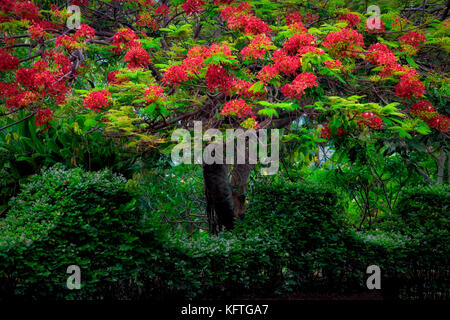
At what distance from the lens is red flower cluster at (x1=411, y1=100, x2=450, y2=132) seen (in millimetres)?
6361

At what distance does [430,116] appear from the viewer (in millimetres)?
6379

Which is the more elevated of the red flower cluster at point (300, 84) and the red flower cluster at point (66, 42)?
the red flower cluster at point (66, 42)

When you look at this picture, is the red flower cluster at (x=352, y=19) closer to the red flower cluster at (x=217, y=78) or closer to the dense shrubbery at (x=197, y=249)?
the red flower cluster at (x=217, y=78)

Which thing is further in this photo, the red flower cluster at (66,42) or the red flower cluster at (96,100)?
the red flower cluster at (66,42)

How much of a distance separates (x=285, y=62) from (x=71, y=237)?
348 centimetres

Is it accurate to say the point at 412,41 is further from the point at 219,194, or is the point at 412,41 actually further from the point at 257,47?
the point at 219,194


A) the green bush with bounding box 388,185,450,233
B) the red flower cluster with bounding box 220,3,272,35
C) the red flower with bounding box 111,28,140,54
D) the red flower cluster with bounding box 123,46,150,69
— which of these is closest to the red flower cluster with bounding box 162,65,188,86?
the red flower cluster with bounding box 123,46,150,69

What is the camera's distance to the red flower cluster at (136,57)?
6.48m

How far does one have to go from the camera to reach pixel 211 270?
6.39m

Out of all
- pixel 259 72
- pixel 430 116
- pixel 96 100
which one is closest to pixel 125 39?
pixel 96 100

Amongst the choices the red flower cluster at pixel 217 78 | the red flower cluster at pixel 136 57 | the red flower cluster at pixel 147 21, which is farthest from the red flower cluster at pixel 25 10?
the red flower cluster at pixel 217 78

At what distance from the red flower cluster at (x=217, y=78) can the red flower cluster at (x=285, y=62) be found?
675mm

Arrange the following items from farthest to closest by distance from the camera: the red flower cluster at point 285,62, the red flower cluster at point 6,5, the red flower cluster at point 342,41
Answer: the red flower cluster at point 6,5 → the red flower cluster at point 342,41 → the red flower cluster at point 285,62
